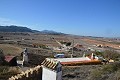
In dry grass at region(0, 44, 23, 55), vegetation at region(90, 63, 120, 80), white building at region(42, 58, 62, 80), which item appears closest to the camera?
white building at region(42, 58, 62, 80)

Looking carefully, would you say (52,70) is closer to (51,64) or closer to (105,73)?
(51,64)

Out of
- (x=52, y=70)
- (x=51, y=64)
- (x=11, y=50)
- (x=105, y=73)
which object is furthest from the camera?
(x=11, y=50)

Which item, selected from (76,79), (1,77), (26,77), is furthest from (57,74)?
(76,79)

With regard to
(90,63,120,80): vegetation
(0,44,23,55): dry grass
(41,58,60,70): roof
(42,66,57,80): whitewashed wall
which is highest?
(41,58,60,70): roof

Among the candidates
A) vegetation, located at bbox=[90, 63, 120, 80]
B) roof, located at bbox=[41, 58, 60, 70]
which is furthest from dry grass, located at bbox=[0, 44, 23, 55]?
roof, located at bbox=[41, 58, 60, 70]

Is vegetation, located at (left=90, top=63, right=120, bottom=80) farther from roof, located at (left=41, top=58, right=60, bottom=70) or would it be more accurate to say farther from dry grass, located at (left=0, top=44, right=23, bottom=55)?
dry grass, located at (left=0, top=44, right=23, bottom=55)

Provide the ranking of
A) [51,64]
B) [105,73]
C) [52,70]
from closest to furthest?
[52,70]
[51,64]
[105,73]

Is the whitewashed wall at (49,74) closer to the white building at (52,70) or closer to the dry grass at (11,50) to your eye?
the white building at (52,70)

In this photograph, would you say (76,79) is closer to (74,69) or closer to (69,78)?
(69,78)

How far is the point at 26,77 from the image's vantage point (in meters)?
5.25

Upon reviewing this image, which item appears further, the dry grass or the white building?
the dry grass

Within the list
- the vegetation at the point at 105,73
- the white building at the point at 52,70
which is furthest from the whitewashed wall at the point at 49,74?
the vegetation at the point at 105,73

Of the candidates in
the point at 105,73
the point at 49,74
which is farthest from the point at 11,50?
the point at 49,74

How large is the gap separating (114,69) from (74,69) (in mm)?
3803
